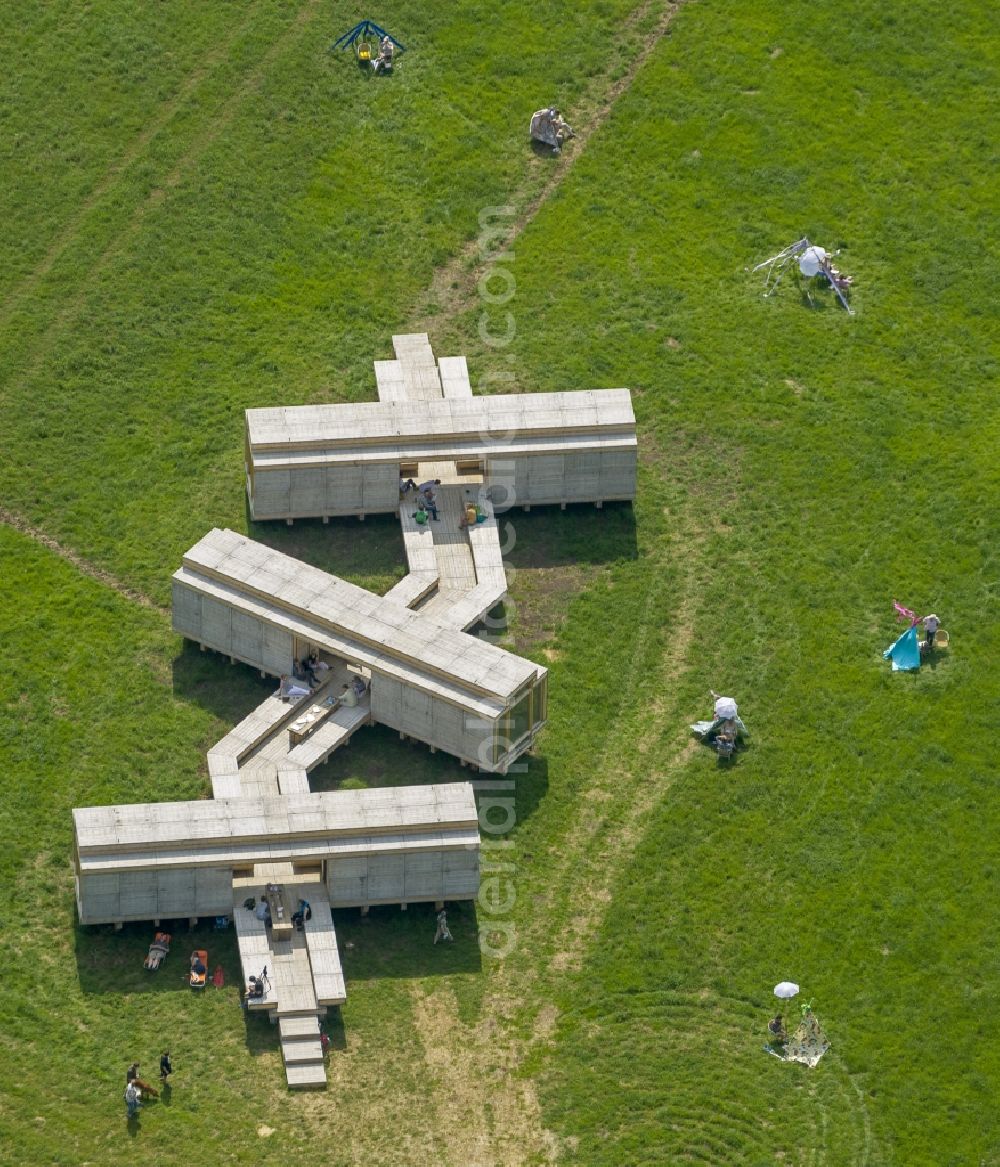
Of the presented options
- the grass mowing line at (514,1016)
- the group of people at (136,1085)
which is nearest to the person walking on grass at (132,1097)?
the group of people at (136,1085)

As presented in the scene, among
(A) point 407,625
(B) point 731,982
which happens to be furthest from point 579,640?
(B) point 731,982

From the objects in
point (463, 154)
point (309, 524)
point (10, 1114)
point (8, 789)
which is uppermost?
point (463, 154)

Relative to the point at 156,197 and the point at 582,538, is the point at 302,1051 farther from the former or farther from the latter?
the point at 156,197

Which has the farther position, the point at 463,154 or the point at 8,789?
the point at 463,154

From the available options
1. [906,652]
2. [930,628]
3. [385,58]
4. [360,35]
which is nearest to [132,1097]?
[906,652]

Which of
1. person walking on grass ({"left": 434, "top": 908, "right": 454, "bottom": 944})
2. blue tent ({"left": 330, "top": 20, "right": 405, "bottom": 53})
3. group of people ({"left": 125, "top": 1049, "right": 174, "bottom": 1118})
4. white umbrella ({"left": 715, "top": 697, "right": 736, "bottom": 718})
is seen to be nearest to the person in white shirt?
white umbrella ({"left": 715, "top": 697, "right": 736, "bottom": 718})

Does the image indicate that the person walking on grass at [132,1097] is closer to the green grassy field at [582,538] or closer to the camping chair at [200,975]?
the green grassy field at [582,538]

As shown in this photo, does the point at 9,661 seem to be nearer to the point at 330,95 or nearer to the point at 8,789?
the point at 8,789
